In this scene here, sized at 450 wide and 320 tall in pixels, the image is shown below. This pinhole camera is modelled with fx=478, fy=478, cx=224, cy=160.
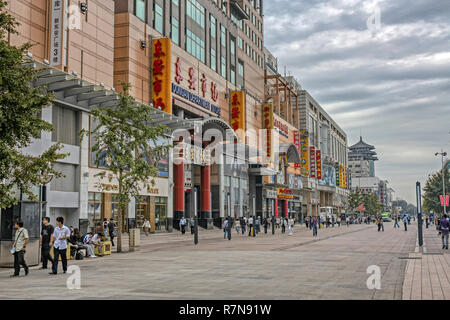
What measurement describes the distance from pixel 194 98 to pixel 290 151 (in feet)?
117

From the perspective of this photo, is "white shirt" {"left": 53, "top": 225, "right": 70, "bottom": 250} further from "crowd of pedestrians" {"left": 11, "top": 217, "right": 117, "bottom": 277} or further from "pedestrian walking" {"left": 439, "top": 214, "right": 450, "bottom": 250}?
"pedestrian walking" {"left": 439, "top": 214, "right": 450, "bottom": 250}

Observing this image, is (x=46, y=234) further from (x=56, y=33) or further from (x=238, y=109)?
(x=238, y=109)

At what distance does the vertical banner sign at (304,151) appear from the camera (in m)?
100

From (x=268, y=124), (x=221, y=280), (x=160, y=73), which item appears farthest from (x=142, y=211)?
(x=268, y=124)

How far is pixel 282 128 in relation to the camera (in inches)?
3376

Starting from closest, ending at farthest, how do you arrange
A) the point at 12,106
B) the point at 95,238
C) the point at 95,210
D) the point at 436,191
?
the point at 12,106
the point at 95,238
the point at 95,210
the point at 436,191

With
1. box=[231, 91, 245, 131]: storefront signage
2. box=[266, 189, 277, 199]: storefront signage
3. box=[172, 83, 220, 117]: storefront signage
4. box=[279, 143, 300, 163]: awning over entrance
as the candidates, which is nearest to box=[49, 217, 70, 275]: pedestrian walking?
box=[172, 83, 220, 117]: storefront signage

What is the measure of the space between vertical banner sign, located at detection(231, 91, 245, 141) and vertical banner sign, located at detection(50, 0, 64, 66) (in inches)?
1357

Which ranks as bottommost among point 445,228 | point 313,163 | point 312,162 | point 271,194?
point 445,228

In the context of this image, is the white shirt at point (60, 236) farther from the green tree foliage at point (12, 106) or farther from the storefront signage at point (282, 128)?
the storefront signage at point (282, 128)

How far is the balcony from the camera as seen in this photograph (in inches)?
2686

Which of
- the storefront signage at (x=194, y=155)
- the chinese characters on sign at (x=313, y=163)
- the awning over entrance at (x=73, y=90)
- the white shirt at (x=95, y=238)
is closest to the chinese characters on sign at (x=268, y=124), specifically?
the storefront signage at (x=194, y=155)
